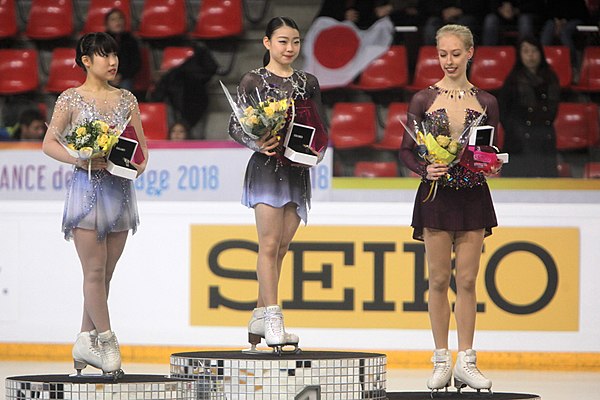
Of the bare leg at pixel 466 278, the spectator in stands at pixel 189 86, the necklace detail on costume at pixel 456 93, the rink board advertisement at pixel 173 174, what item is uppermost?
the spectator in stands at pixel 189 86

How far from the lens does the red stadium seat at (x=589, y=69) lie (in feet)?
28.8

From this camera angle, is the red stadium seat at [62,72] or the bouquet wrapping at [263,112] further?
the red stadium seat at [62,72]

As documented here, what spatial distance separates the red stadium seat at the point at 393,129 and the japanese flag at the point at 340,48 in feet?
1.29

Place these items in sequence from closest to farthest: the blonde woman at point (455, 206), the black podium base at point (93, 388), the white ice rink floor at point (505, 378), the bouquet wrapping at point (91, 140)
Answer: the black podium base at point (93, 388) → the bouquet wrapping at point (91, 140) → the blonde woman at point (455, 206) → the white ice rink floor at point (505, 378)

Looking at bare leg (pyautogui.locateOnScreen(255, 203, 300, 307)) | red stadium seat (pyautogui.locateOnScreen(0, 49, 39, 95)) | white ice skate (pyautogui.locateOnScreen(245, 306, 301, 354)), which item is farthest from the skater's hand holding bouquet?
red stadium seat (pyautogui.locateOnScreen(0, 49, 39, 95))

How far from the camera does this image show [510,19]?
8875 mm

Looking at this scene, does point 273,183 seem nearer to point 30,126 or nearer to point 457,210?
point 457,210

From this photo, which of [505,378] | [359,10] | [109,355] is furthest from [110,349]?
[359,10]

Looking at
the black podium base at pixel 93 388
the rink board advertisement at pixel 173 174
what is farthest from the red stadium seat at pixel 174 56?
the black podium base at pixel 93 388

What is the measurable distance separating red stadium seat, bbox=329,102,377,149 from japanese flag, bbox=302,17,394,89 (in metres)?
0.20

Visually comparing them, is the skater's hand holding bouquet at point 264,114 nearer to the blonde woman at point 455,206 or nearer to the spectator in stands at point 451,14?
the blonde woman at point 455,206

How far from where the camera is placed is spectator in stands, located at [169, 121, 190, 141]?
8.94 metres

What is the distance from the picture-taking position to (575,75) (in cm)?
884

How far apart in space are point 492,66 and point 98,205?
14.5 feet
